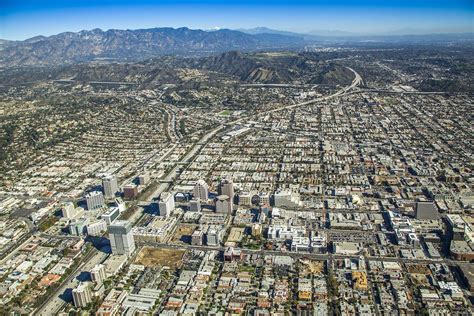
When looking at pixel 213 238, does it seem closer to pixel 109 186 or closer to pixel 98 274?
pixel 98 274

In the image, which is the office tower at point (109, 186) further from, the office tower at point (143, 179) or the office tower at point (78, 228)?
the office tower at point (78, 228)

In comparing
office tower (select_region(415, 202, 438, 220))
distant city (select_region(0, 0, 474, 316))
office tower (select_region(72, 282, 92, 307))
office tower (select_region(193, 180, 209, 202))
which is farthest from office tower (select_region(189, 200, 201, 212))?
office tower (select_region(415, 202, 438, 220))

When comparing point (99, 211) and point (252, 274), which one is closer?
point (252, 274)

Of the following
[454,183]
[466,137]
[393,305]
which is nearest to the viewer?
[393,305]

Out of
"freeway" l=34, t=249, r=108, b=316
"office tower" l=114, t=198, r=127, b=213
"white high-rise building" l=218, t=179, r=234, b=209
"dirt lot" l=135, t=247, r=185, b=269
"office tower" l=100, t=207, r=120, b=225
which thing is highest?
"white high-rise building" l=218, t=179, r=234, b=209

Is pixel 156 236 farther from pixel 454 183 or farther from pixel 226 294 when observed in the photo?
pixel 454 183

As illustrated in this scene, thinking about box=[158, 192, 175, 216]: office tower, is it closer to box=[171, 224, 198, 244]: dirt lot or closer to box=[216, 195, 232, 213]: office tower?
box=[171, 224, 198, 244]: dirt lot

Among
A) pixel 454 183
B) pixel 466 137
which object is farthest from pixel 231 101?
pixel 454 183
